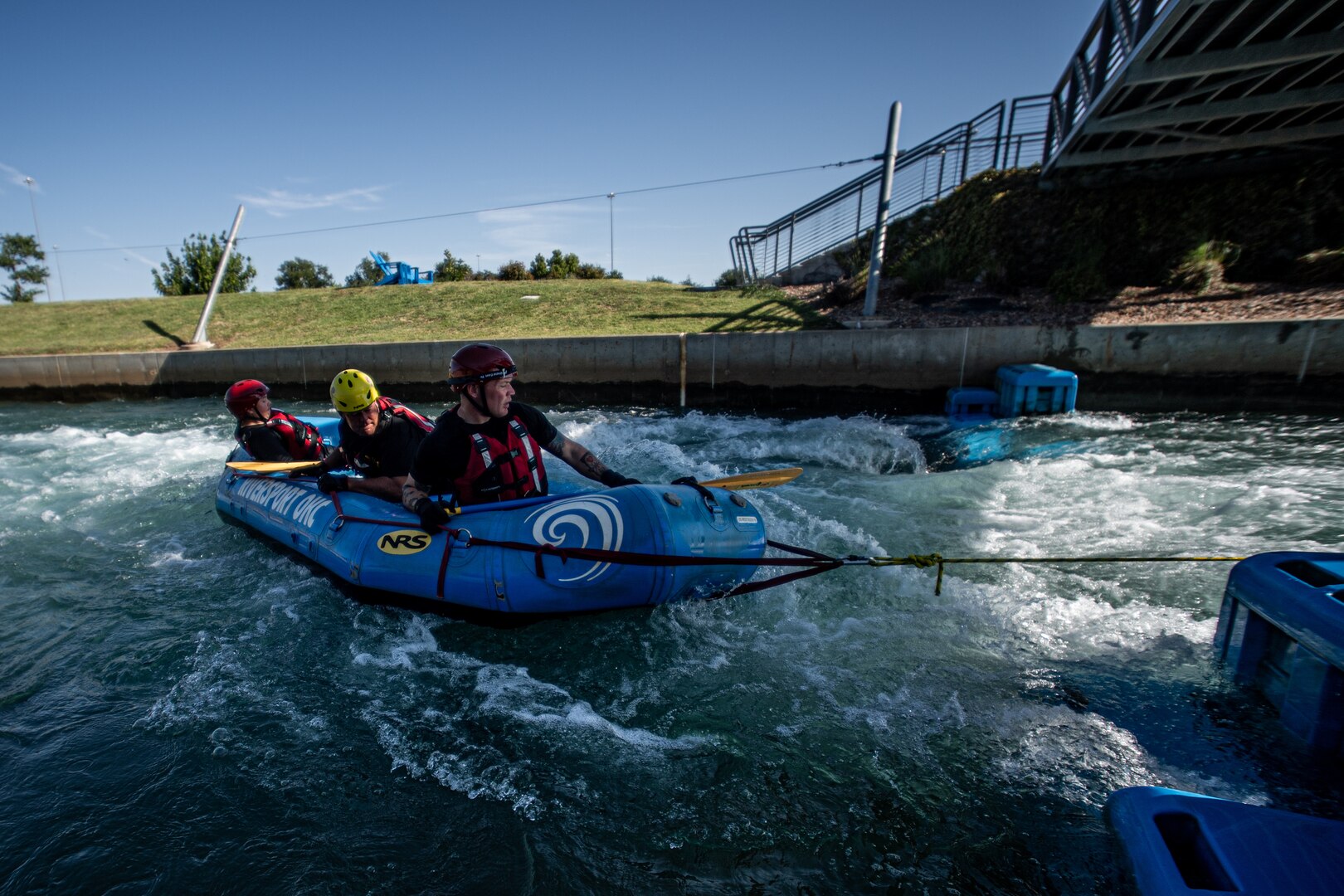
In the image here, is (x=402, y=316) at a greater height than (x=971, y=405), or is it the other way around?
(x=402, y=316)

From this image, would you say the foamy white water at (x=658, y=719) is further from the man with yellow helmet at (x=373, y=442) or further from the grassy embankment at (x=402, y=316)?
the grassy embankment at (x=402, y=316)

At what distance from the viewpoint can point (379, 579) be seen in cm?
427

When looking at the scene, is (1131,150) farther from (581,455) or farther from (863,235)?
(581,455)

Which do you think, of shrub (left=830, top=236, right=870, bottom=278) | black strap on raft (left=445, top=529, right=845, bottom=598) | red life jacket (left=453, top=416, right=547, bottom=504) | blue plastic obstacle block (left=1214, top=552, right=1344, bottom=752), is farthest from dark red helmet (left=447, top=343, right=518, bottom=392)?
shrub (left=830, top=236, right=870, bottom=278)

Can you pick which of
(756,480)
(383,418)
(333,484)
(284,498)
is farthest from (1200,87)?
(284,498)

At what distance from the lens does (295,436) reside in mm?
6441

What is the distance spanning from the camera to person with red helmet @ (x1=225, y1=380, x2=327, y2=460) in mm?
6152

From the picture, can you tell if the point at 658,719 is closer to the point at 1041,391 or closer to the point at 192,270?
the point at 1041,391

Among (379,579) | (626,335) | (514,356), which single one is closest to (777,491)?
(379,579)

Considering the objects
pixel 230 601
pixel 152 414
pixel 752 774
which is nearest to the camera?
pixel 752 774

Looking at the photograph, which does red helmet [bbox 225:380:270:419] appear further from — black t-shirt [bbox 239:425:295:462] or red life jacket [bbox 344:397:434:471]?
red life jacket [bbox 344:397:434:471]

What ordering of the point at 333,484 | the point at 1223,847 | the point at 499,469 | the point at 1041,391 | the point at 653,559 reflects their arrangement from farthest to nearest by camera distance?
the point at 1041,391, the point at 333,484, the point at 499,469, the point at 653,559, the point at 1223,847

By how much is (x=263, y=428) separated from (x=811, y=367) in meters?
7.99

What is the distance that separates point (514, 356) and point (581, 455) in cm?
846
